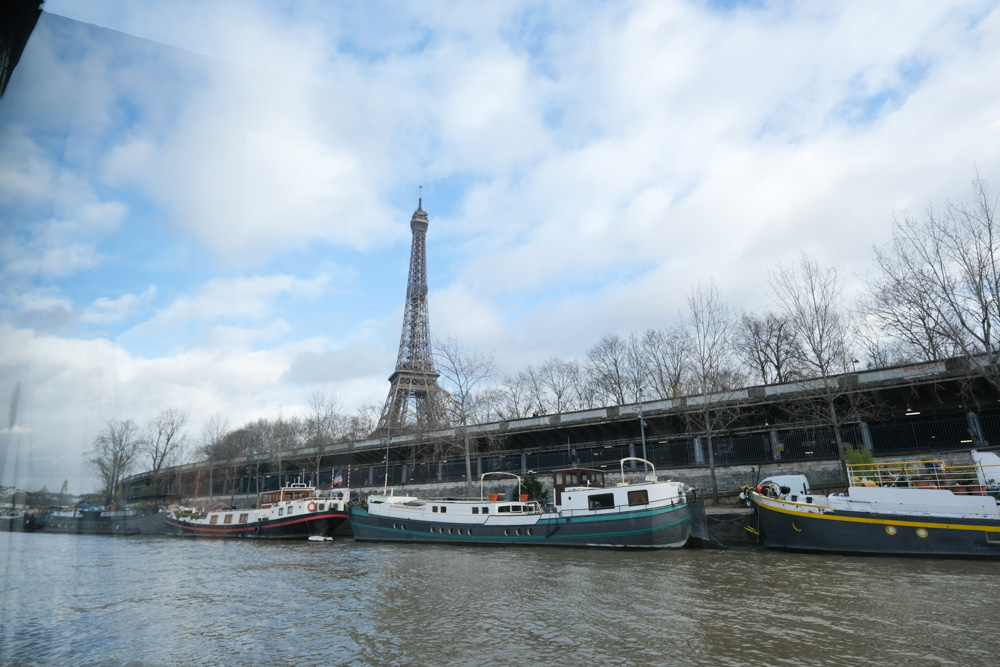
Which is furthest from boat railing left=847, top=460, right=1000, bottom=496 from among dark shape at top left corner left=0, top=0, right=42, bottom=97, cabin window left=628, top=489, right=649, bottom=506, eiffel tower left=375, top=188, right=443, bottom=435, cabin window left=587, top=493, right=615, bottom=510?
eiffel tower left=375, top=188, right=443, bottom=435

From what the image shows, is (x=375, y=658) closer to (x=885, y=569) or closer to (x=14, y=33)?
(x=14, y=33)

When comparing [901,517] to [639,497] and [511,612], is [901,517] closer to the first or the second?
[639,497]

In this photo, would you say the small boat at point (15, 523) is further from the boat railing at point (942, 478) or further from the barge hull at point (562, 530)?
the boat railing at point (942, 478)

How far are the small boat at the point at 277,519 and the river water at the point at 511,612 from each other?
566 inches

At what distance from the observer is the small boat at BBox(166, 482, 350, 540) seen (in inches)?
1288

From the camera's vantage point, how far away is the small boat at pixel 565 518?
21.8 meters

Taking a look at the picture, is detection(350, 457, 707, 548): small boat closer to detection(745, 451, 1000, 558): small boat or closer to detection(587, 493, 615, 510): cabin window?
detection(587, 493, 615, 510): cabin window

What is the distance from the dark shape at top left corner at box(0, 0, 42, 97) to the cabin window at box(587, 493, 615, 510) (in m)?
22.9

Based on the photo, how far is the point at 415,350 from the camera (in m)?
71.3

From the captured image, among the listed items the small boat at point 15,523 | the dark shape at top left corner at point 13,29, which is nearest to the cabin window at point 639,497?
the small boat at point 15,523

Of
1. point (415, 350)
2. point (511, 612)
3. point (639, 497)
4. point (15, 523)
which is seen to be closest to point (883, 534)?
point (639, 497)

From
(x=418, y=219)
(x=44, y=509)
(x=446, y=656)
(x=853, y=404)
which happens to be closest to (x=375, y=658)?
(x=446, y=656)

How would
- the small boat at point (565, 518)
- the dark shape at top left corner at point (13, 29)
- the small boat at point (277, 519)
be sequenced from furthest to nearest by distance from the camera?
the small boat at point (277, 519) < the small boat at point (565, 518) < the dark shape at top left corner at point (13, 29)

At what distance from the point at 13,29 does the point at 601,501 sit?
2322 centimetres
